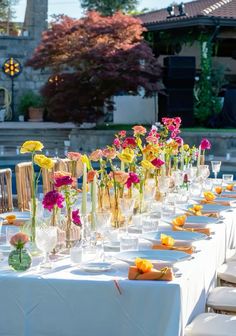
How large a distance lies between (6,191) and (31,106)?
1630 centimetres

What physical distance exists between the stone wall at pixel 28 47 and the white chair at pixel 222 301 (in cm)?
1863

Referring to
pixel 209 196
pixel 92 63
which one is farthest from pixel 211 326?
pixel 92 63

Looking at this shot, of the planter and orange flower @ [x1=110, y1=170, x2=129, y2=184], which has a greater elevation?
the planter

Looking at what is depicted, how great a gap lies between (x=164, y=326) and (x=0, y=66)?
19.3 meters

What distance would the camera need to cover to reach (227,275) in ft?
14.2

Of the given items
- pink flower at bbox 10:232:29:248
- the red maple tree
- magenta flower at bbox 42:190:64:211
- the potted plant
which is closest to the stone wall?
the potted plant

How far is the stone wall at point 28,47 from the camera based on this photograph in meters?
21.9

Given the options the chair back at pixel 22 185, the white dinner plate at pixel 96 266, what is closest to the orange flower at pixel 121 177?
the white dinner plate at pixel 96 266

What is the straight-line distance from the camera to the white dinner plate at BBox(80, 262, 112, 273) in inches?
127

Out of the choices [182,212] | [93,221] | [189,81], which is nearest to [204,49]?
[189,81]

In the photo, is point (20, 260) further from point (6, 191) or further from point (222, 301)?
point (6, 191)

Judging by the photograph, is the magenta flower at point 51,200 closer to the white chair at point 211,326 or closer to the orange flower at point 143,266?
the orange flower at point 143,266

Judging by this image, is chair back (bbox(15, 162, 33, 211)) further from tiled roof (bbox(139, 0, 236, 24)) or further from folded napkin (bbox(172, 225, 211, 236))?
tiled roof (bbox(139, 0, 236, 24))

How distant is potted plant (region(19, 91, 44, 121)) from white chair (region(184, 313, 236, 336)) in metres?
18.2
